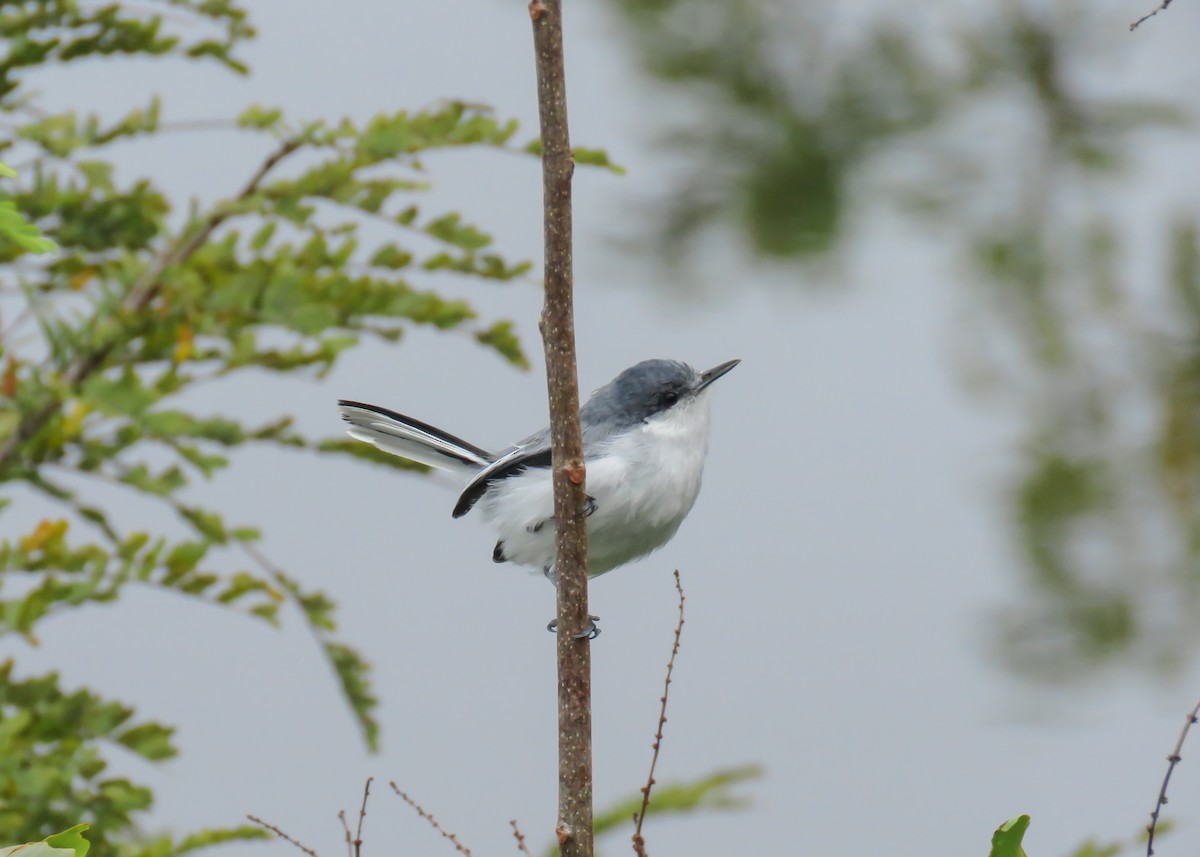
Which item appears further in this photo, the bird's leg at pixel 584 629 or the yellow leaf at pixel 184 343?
the yellow leaf at pixel 184 343

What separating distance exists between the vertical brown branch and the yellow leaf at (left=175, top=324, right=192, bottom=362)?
522mm

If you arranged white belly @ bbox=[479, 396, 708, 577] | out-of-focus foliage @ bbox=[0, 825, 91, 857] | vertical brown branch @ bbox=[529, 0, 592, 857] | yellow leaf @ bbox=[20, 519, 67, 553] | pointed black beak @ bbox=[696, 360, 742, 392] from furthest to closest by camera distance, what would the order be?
1. pointed black beak @ bbox=[696, 360, 742, 392]
2. white belly @ bbox=[479, 396, 708, 577]
3. yellow leaf @ bbox=[20, 519, 67, 553]
4. vertical brown branch @ bbox=[529, 0, 592, 857]
5. out-of-focus foliage @ bbox=[0, 825, 91, 857]

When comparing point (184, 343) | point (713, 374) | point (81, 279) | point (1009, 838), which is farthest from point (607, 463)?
point (1009, 838)

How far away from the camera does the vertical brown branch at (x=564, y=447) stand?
0.65m

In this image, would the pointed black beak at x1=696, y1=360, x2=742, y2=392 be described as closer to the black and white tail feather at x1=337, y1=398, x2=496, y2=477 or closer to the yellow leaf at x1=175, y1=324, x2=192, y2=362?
the black and white tail feather at x1=337, y1=398, x2=496, y2=477

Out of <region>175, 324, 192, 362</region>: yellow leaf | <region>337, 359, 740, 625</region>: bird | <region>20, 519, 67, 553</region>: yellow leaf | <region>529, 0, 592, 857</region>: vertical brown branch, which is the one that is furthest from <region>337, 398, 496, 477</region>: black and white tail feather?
<region>529, 0, 592, 857</region>: vertical brown branch

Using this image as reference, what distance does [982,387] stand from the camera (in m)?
2.05

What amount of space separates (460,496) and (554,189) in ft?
2.11

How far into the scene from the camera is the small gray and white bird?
1197 mm

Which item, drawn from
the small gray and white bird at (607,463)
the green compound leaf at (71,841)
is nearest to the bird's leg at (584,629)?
the small gray and white bird at (607,463)

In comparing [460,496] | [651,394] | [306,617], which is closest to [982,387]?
[651,394]

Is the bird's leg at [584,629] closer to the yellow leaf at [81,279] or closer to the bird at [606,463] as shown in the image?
the bird at [606,463]

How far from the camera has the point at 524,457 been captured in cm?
123

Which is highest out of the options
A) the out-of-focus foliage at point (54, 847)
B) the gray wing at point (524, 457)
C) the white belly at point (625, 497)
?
the gray wing at point (524, 457)
